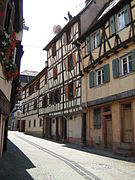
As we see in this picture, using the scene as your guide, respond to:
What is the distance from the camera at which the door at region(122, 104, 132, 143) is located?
11.2 metres

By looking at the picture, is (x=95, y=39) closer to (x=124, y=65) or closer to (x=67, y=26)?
(x=124, y=65)

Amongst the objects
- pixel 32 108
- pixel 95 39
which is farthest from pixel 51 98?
pixel 95 39

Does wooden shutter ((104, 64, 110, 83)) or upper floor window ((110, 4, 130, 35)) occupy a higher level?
upper floor window ((110, 4, 130, 35))

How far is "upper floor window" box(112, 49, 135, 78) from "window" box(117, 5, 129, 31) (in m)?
1.86

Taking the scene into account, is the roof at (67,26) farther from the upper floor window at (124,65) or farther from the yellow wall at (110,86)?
the upper floor window at (124,65)

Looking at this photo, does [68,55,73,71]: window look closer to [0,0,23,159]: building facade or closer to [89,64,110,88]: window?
[89,64,110,88]: window

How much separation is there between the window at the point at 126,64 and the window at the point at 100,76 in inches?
49.6

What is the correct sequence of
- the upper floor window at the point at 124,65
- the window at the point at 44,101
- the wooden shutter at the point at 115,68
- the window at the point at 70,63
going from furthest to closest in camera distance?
1. the window at the point at 44,101
2. the window at the point at 70,63
3. the wooden shutter at the point at 115,68
4. the upper floor window at the point at 124,65

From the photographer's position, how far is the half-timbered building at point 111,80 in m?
11.2

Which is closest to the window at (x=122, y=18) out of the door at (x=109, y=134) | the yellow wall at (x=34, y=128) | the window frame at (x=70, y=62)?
the door at (x=109, y=134)

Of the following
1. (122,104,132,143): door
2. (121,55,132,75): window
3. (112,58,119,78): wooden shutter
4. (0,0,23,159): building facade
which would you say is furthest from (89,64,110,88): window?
(0,0,23,159): building facade

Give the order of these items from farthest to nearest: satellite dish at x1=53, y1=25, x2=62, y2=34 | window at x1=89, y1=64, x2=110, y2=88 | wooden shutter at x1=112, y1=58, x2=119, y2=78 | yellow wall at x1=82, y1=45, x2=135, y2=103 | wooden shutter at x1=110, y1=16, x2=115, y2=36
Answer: satellite dish at x1=53, y1=25, x2=62, y2=34, window at x1=89, y1=64, x2=110, y2=88, wooden shutter at x1=110, y1=16, x2=115, y2=36, wooden shutter at x1=112, y1=58, x2=119, y2=78, yellow wall at x1=82, y1=45, x2=135, y2=103

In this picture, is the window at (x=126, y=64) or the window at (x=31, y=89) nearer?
the window at (x=126, y=64)

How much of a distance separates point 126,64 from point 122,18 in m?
2.83
